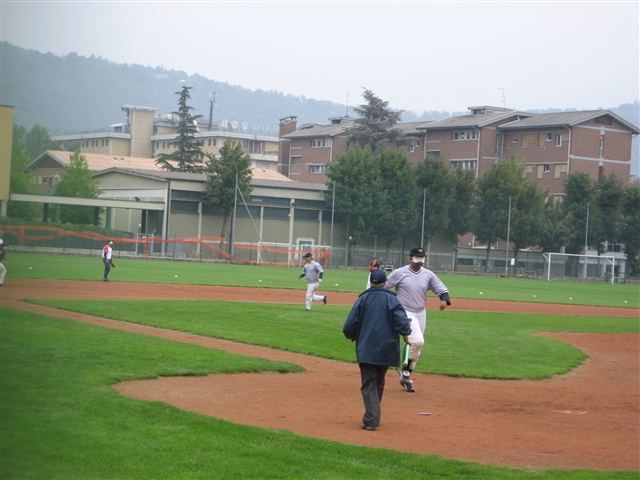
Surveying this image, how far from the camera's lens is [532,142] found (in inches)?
3260

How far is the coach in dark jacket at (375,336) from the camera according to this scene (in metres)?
9.54

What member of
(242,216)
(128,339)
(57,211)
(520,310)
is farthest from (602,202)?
(128,339)

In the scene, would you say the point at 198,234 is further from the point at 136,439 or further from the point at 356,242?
the point at 136,439

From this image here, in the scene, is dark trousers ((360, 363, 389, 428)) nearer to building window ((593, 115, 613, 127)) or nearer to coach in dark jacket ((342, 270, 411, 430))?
coach in dark jacket ((342, 270, 411, 430))

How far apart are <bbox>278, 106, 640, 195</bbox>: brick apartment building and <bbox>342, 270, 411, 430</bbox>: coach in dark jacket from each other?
7010 centimetres

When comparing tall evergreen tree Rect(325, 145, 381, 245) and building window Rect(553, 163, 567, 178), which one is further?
building window Rect(553, 163, 567, 178)

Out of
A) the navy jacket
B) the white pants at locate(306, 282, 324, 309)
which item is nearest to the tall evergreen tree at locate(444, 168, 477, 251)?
the white pants at locate(306, 282, 324, 309)

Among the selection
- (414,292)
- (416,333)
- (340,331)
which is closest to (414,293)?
(414,292)

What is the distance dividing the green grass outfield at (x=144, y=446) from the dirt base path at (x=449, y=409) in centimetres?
56

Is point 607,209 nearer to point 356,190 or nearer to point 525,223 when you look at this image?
point 525,223

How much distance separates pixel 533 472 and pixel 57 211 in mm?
51106

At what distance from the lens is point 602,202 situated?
72375mm

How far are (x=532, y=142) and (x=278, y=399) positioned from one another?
76.4 meters

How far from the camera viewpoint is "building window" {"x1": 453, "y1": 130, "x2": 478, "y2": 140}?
279ft
